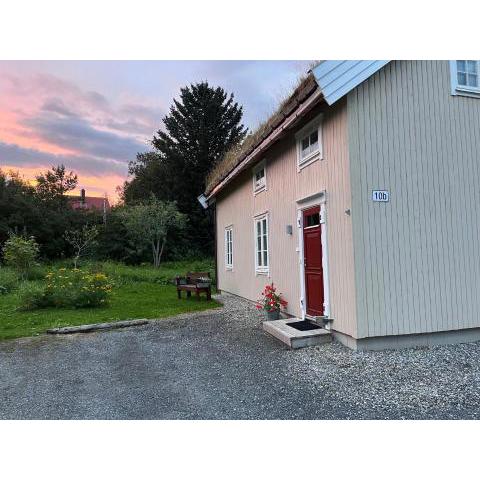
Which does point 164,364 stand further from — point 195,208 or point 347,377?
point 195,208

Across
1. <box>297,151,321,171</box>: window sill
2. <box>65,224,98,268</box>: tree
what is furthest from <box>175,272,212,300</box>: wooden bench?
<box>65,224,98,268</box>: tree

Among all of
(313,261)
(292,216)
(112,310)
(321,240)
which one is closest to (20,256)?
(112,310)

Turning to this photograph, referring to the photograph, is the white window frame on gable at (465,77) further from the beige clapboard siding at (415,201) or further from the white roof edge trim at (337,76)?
the white roof edge trim at (337,76)

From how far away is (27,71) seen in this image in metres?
6.03

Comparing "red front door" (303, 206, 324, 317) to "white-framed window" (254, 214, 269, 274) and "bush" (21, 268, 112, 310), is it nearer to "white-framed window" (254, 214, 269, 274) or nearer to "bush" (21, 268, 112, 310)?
"white-framed window" (254, 214, 269, 274)

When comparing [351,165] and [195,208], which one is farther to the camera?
[195,208]

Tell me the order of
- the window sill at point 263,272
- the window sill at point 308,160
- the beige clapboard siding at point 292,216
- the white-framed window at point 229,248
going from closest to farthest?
the beige clapboard siding at point 292,216
the window sill at point 308,160
the window sill at point 263,272
the white-framed window at point 229,248

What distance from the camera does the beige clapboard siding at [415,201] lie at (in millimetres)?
5453

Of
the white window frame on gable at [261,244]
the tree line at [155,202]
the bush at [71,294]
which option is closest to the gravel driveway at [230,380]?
the white window frame on gable at [261,244]

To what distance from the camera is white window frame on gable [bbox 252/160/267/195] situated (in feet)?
30.7

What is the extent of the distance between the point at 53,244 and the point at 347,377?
19.6 metres

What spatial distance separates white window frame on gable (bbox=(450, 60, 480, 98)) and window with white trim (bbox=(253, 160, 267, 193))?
4.38 m

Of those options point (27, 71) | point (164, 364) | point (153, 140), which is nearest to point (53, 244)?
point (153, 140)

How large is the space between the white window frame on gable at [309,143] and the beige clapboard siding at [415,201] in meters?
0.94
